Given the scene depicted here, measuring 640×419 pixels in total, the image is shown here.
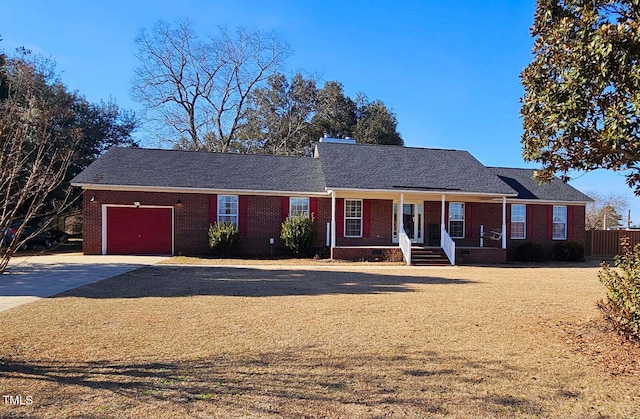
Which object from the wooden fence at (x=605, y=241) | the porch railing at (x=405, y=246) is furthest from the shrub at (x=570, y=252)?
the porch railing at (x=405, y=246)

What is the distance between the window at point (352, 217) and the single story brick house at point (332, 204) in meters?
0.05

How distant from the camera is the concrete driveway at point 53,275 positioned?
829 centimetres

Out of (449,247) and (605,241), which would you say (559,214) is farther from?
(449,247)

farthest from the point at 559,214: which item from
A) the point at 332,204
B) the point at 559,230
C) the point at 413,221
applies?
the point at 332,204

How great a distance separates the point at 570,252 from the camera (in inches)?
760

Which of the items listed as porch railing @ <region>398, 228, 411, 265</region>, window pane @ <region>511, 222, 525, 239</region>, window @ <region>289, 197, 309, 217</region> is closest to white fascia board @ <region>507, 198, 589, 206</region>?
window pane @ <region>511, 222, 525, 239</region>

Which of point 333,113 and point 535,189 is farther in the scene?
point 333,113

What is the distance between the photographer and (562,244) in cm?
1948

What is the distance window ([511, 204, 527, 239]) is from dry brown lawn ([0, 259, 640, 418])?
12.2m

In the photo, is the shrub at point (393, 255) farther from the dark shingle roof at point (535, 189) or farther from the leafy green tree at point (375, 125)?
the leafy green tree at point (375, 125)

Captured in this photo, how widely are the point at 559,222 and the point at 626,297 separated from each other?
1784cm

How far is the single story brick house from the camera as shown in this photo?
17.5 metres

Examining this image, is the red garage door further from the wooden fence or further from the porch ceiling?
the wooden fence

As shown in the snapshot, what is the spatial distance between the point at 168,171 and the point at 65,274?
26.5ft
